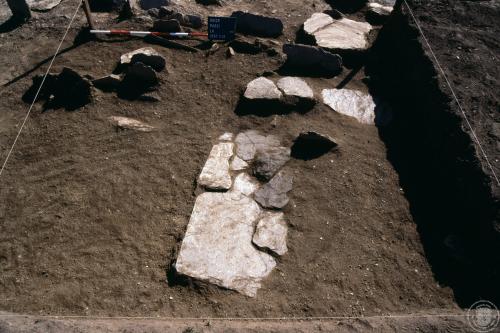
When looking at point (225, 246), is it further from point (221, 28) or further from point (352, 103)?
point (221, 28)

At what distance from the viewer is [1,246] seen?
4.07 metres

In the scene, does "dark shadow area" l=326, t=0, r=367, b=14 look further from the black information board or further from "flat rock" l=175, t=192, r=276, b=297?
"flat rock" l=175, t=192, r=276, b=297

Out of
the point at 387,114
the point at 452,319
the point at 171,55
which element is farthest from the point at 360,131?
the point at 171,55

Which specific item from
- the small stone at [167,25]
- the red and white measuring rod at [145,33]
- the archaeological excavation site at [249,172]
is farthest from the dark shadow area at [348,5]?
the small stone at [167,25]

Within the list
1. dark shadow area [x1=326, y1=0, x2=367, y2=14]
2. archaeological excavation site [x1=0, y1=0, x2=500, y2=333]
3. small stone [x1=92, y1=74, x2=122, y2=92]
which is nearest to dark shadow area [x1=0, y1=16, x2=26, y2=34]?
archaeological excavation site [x1=0, y1=0, x2=500, y2=333]

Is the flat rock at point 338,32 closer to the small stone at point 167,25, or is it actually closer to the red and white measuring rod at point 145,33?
the red and white measuring rod at point 145,33

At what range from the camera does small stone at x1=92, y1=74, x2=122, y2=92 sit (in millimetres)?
5762

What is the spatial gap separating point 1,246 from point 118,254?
1161 millimetres

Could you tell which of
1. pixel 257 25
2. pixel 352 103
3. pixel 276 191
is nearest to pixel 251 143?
pixel 276 191

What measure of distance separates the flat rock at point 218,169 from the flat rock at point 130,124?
3.08ft

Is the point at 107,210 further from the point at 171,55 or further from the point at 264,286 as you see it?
the point at 171,55

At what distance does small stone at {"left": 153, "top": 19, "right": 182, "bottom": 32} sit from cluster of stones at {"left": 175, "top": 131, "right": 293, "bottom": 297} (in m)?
2.52

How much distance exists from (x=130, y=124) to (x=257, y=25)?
3.02 meters

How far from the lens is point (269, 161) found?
5.00 meters
